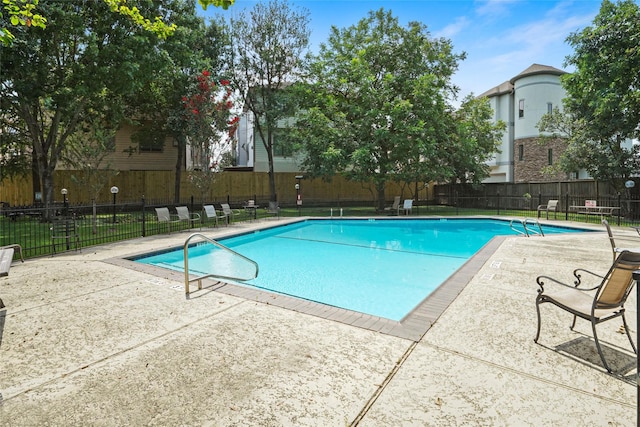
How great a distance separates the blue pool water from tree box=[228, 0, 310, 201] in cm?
1029

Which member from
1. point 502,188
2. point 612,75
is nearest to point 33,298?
point 612,75

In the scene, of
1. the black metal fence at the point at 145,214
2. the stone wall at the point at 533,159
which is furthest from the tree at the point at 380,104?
the stone wall at the point at 533,159

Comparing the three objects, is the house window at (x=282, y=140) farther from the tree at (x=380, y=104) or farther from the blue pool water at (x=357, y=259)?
the blue pool water at (x=357, y=259)

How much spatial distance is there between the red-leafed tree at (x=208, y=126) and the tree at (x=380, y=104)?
4778mm

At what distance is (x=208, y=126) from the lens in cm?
1636

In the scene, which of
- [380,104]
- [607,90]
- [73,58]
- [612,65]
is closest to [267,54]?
[380,104]

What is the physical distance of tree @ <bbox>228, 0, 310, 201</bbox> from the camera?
21.9 meters

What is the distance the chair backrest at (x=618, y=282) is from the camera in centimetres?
299

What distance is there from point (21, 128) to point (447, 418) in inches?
927

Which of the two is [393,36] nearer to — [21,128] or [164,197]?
[164,197]

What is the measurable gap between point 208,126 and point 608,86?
57.7ft

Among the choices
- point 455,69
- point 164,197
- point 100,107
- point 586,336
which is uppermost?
point 455,69

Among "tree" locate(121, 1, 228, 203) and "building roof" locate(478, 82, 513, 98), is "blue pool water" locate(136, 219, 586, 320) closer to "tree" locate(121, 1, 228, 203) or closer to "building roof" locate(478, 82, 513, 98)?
"tree" locate(121, 1, 228, 203)

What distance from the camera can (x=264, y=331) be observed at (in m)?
3.83
